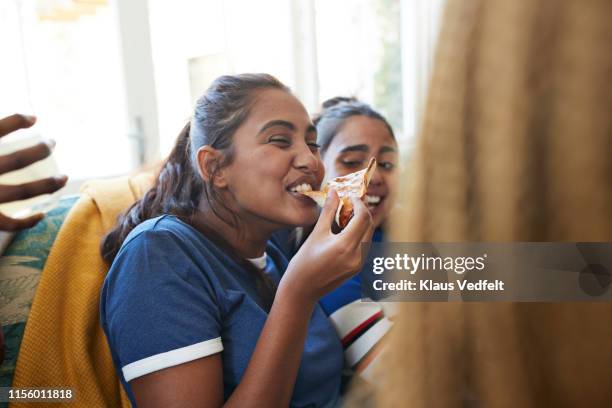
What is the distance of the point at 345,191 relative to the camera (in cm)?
68

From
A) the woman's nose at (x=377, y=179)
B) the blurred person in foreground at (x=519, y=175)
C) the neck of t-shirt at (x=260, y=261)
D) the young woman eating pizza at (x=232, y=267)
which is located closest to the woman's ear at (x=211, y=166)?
the young woman eating pizza at (x=232, y=267)

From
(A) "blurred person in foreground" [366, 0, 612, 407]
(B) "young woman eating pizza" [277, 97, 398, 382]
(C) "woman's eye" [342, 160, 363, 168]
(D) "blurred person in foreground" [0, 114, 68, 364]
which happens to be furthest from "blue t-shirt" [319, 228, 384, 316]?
(D) "blurred person in foreground" [0, 114, 68, 364]

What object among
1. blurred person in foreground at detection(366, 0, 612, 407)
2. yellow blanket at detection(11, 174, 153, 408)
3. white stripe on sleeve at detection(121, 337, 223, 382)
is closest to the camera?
blurred person in foreground at detection(366, 0, 612, 407)

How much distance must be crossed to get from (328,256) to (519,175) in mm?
323

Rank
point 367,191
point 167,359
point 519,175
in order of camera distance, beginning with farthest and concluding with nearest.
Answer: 1. point 367,191
2. point 167,359
3. point 519,175

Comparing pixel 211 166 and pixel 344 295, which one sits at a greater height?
pixel 211 166

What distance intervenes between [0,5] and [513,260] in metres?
0.72

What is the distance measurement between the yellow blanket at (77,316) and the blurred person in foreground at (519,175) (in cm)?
51

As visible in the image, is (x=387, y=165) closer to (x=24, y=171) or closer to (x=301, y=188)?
(x=301, y=188)

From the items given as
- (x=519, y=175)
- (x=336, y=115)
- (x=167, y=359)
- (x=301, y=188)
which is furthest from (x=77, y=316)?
(x=519, y=175)

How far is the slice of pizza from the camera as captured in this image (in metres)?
0.65

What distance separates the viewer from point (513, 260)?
0.40 m

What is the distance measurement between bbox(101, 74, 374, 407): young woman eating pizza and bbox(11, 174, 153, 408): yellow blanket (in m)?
0.05

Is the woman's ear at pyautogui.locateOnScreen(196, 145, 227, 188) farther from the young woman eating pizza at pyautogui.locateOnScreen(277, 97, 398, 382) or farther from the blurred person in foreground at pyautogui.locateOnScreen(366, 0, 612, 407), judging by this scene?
the blurred person in foreground at pyautogui.locateOnScreen(366, 0, 612, 407)
